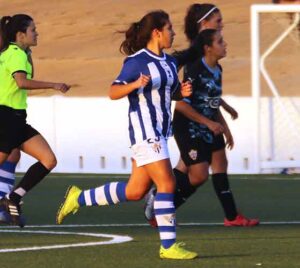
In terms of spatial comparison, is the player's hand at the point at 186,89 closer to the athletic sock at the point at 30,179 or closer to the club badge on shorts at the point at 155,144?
the club badge on shorts at the point at 155,144

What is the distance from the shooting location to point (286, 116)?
72.7 ft

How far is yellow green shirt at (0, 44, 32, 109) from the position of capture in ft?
47.3

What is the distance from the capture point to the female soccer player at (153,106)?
39.2 ft

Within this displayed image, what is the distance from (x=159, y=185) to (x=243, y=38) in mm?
40187

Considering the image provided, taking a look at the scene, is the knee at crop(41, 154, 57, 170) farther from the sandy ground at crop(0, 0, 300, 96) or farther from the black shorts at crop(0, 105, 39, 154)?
the sandy ground at crop(0, 0, 300, 96)

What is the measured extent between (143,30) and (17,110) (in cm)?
259

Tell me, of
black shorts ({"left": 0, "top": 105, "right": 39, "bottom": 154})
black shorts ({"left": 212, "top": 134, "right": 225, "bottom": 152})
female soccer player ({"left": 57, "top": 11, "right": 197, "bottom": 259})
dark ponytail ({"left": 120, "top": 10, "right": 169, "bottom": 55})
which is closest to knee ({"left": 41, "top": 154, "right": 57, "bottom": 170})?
black shorts ({"left": 0, "top": 105, "right": 39, "bottom": 154})

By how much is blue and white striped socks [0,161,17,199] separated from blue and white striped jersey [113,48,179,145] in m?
3.00

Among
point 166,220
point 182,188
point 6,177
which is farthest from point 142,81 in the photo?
point 6,177

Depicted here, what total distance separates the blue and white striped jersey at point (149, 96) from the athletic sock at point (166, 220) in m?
0.49

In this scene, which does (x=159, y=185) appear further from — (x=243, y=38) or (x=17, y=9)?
(x=17, y=9)

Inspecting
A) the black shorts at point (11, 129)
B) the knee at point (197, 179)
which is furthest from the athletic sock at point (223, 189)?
the black shorts at point (11, 129)

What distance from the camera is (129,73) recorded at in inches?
476

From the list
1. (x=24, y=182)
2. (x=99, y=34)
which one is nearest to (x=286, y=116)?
(x=24, y=182)
